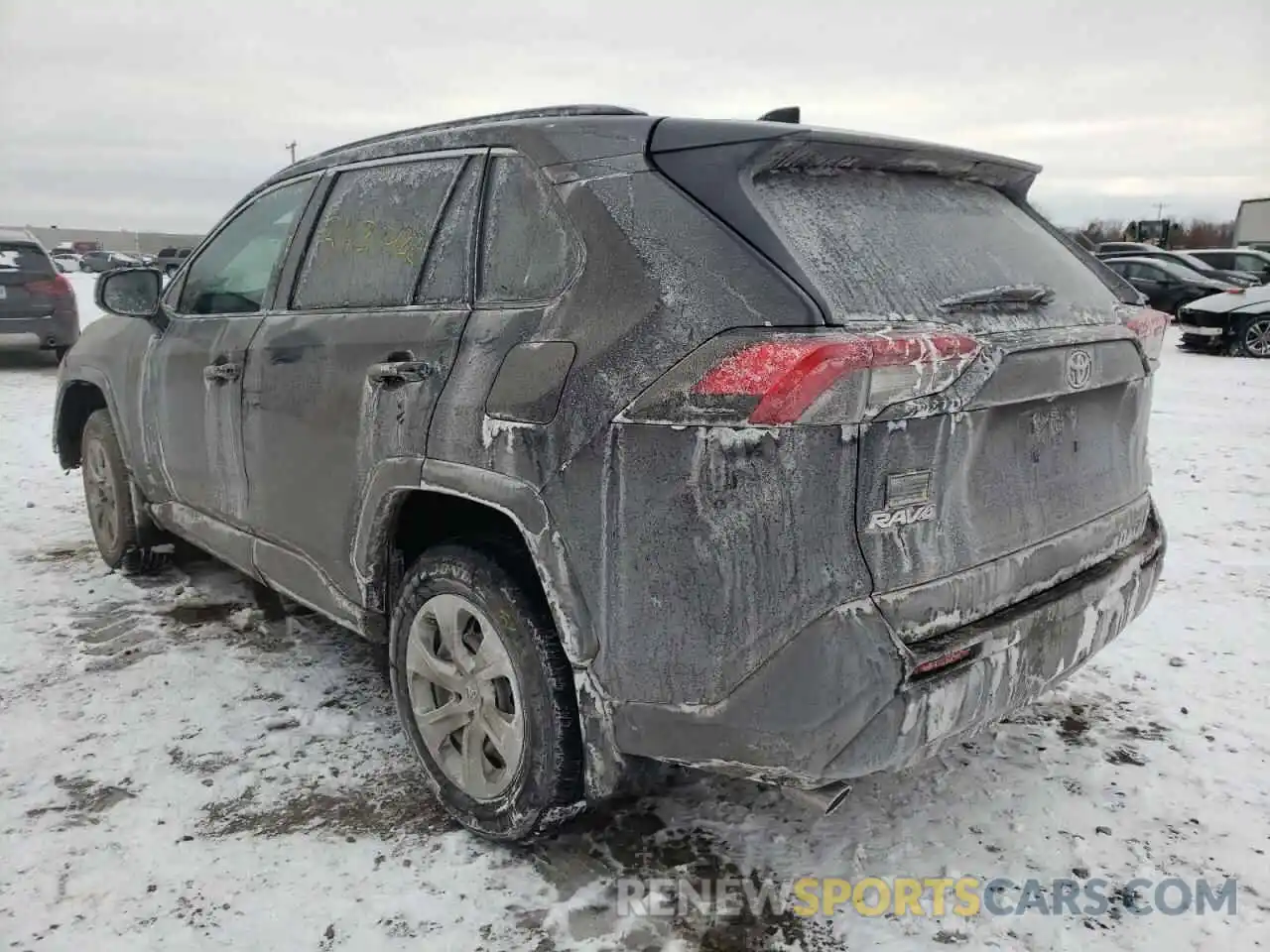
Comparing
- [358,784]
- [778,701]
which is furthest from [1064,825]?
[358,784]

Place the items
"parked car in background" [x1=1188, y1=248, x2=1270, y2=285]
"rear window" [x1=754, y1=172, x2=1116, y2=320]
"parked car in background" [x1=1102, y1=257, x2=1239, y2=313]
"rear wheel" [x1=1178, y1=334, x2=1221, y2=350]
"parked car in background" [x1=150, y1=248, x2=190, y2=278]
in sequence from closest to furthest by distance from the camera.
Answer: "rear window" [x1=754, y1=172, x2=1116, y2=320] < "parked car in background" [x1=150, y1=248, x2=190, y2=278] < "rear wheel" [x1=1178, y1=334, x2=1221, y2=350] < "parked car in background" [x1=1102, y1=257, x2=1239, y2=313] < "parked car in background" [x1=1188, y1=248, x2=1270, y2=285]

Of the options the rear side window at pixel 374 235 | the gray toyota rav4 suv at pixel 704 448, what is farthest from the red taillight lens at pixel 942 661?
the rear side window at pixel 374 235

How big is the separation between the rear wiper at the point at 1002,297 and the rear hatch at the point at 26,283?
39.8 ft

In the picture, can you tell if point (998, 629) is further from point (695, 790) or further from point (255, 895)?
point (255, 895)

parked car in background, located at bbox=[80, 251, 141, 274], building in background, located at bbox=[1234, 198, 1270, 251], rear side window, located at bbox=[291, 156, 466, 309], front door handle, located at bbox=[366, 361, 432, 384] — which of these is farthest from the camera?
building in background, located at bbox=[1234, 198, 1270, 251]

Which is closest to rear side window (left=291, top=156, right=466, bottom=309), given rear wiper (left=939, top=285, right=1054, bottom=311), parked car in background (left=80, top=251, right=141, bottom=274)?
rear wiper (left=939, top=285, right=1054, bottom=311)

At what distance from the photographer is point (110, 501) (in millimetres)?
4645

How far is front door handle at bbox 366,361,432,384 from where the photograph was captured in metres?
2.54

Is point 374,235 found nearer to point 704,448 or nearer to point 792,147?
point 792,147

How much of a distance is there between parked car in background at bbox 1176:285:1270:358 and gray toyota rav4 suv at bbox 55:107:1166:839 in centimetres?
1403

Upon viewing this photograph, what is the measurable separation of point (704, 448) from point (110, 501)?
3826 millimetres

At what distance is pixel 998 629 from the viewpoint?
208 cm

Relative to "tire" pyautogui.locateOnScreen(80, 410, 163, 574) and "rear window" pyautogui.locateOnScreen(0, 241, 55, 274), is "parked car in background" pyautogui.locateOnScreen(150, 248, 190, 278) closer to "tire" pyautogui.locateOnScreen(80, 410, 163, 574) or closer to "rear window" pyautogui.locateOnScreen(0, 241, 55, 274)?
"tire" pyautogui.locateOnScreen(80, 410, 163, 574)

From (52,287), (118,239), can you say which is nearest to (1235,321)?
(52,287)
